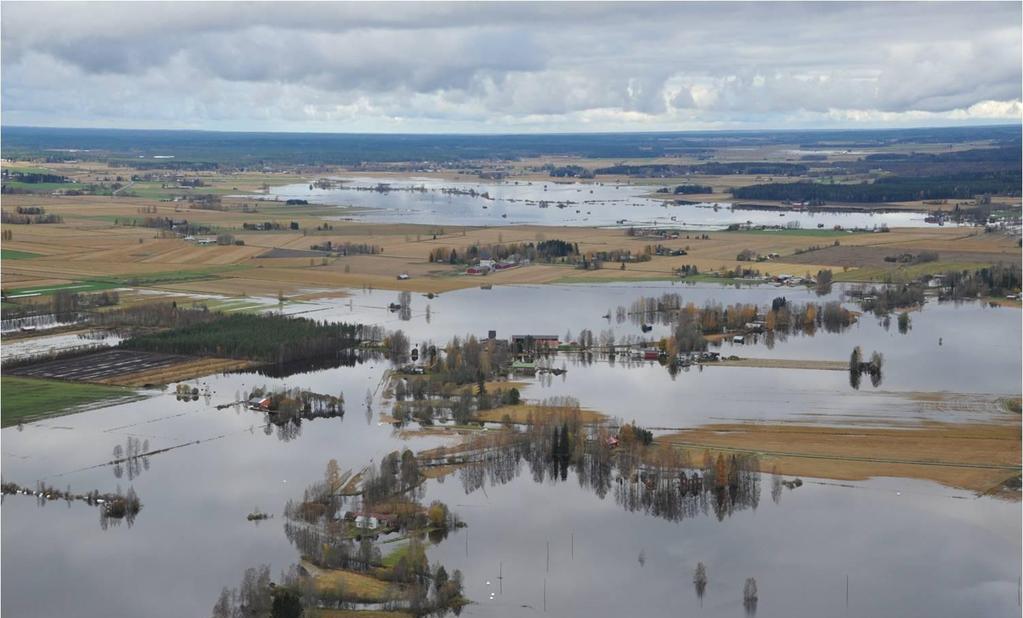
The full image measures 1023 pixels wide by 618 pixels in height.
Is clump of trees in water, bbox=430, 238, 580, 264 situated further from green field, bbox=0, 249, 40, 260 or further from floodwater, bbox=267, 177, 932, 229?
green field, bbox=0, 249, 40, 260

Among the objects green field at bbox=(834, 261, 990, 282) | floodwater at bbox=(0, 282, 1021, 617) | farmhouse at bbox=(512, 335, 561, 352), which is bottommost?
floodwater at bbox=(0, 282, 1021, 617)

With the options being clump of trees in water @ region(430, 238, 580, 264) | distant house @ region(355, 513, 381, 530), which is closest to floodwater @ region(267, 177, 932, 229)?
clump of trees in water @ region(430, 238, 580, 264)

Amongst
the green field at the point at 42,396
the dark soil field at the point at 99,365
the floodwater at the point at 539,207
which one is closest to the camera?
the green field at the point at 42,396

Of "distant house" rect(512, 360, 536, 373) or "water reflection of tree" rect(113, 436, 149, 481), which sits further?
"distant house" rect(512, 360, 536, 373)

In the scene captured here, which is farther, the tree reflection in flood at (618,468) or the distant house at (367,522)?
the tree reflection in flood at (618,468)

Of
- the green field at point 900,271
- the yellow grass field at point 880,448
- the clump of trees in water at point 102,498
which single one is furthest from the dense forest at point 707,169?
the clump of trees in water at point 102,498

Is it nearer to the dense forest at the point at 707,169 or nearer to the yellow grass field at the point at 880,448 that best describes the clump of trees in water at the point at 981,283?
the yellow grass field at the point at 880,448

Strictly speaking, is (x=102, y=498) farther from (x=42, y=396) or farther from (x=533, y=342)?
(x=533, y=342)

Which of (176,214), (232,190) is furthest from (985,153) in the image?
(176,214)
